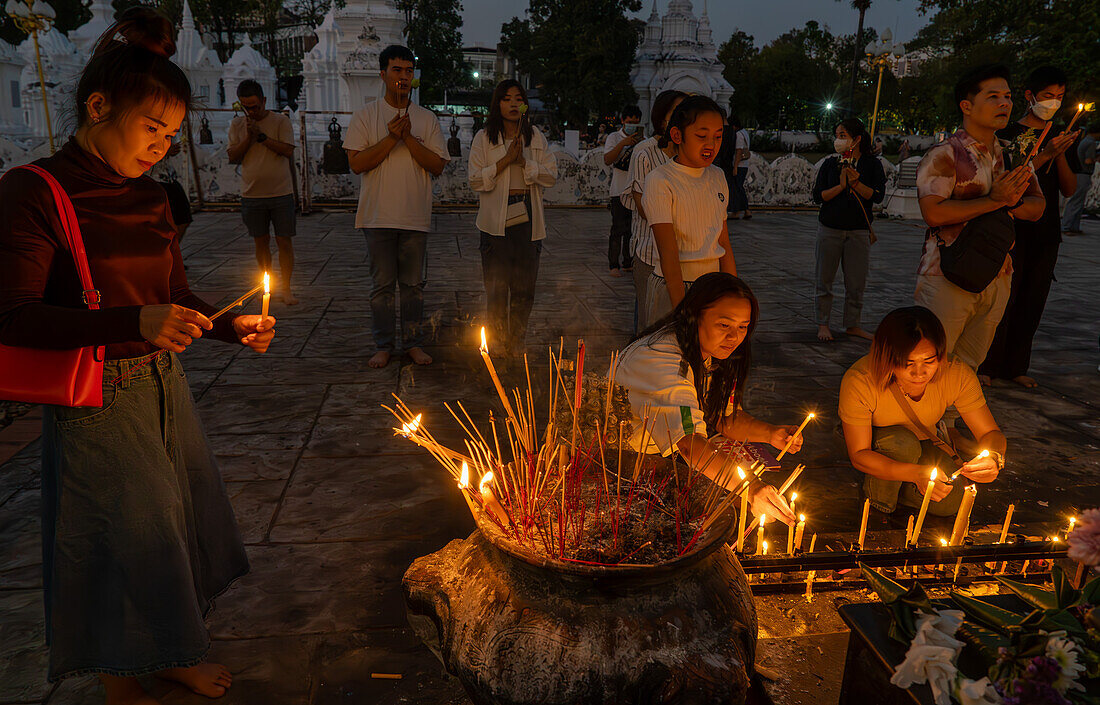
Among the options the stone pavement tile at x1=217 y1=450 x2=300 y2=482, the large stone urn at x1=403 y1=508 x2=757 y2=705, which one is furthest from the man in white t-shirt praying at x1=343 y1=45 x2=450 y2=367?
the large stone urn at x1=403 y1=508 x2=757 y2=705

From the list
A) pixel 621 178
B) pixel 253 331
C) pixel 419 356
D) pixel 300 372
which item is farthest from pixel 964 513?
pixel 621 178

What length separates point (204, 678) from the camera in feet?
7.20

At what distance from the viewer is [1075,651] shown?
53.2 inches

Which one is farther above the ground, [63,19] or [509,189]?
[63,19]

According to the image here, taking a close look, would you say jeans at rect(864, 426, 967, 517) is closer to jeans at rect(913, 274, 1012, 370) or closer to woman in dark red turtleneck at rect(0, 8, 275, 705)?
jeans at rect(913, 274, 1012, 370)

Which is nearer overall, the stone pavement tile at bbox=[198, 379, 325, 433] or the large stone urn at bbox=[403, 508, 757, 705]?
the large stone urn at bbox=[403, 508, 757, 705]

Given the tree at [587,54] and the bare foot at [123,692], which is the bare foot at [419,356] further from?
the tree at [587,54]

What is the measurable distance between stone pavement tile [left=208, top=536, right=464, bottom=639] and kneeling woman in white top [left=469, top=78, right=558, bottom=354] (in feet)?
8.01

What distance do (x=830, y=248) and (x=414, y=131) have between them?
3548 mm

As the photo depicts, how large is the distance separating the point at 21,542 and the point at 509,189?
3333 millimetres

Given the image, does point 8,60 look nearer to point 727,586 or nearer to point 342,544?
point 342,544

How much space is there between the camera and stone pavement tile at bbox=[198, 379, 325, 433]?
4.25 m

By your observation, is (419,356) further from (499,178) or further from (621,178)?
(621,178)

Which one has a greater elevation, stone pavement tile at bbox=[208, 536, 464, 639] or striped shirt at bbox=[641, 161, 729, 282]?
striped shirt at bbox=[641, 161, 729, 282]
